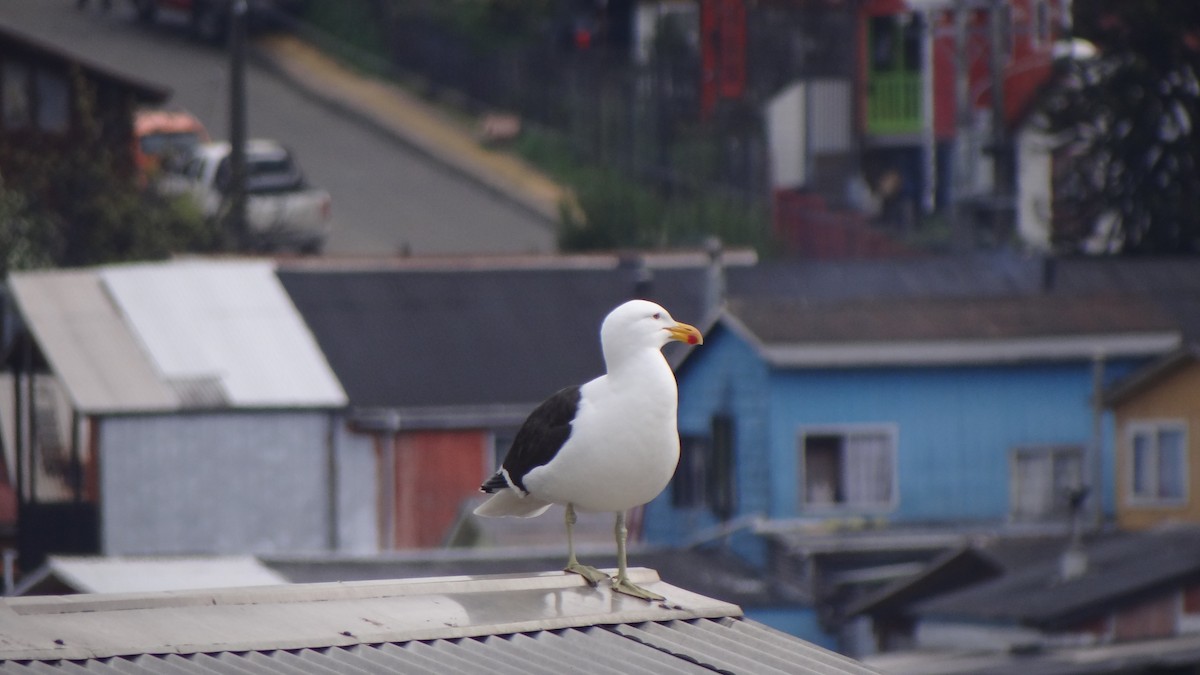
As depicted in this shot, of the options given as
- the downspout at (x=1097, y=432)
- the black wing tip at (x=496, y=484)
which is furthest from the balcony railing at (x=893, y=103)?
the black wing tip at (x=496, y=484)

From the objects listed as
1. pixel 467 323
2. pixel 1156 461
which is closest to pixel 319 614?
pixel 1156 461

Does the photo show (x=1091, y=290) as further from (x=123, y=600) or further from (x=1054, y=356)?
(x=123, y=600)

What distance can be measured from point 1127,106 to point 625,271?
779 centimetres

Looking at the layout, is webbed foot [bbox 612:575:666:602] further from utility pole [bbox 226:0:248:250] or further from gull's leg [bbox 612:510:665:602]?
utility pole [bbox 226:0:248:250]

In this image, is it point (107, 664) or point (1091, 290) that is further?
point (1091, 290)

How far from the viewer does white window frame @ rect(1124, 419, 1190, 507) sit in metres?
21.2

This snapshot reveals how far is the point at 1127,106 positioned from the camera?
29.0 meters

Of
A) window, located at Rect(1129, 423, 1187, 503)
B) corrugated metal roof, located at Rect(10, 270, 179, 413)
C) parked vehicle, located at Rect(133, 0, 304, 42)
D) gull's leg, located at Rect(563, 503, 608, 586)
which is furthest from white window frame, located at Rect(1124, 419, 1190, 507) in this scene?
parked vehicle, located at Rect(133, 0, 304, 42)

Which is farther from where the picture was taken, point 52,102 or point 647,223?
point 52,102

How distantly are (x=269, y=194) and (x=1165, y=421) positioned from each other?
55.4 feet

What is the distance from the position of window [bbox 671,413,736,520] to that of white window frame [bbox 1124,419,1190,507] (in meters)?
4.17

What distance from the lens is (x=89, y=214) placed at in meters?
31.8

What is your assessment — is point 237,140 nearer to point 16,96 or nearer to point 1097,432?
point 16,96

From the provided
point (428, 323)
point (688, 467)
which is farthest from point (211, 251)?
point (688, 467)
